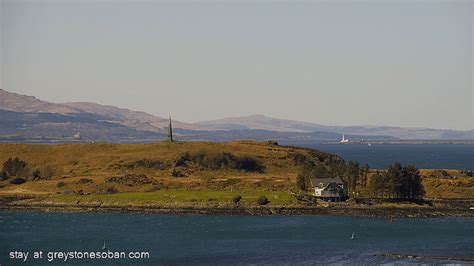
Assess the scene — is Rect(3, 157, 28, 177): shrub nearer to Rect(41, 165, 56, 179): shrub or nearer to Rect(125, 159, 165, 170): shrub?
Rect(41, 165, 56, 179): shrub

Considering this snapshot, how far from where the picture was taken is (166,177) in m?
142

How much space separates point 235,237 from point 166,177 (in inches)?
2117

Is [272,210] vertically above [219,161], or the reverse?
[219,161]

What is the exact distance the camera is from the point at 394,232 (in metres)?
93.6

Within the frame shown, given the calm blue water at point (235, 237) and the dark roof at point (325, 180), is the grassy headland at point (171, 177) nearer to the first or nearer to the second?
the dark roof at point (325, 180)

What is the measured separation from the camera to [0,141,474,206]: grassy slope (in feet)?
398

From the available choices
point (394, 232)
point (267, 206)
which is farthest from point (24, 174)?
point (394, 232)

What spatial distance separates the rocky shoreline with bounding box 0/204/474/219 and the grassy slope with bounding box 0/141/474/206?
298cm

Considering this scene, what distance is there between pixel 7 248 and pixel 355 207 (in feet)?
166

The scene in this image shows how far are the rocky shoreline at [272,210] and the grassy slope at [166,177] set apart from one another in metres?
2.98

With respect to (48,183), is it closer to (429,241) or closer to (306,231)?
(306,231)

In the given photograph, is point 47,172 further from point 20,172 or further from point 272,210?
point 272,210

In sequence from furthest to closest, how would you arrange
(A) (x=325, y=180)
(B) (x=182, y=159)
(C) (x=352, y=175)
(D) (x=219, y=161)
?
1. (B) (x=182, y=159)
2. (D) (x=219, y=161)
3. (C) (x=352, y=175)
4. (A) (x=325, y=180)

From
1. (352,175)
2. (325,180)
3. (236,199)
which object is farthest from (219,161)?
(325,180)
